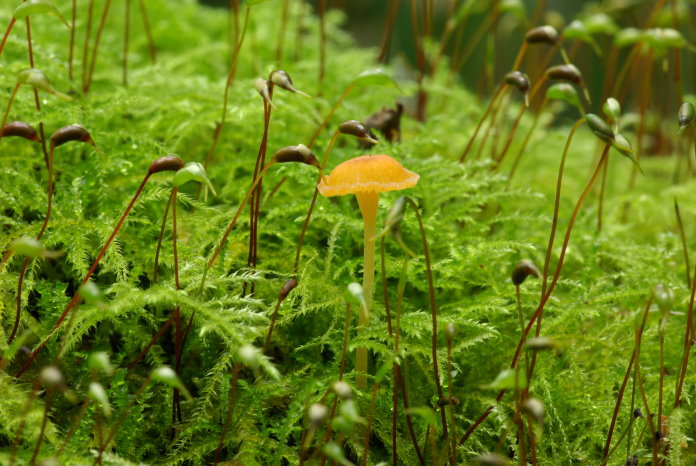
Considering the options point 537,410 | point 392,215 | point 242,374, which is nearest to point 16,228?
point 242,374

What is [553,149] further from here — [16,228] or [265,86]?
[16,228]

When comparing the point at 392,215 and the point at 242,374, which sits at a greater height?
the point at 392,215

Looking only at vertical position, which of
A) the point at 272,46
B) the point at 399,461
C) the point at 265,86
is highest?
the point at 265,86

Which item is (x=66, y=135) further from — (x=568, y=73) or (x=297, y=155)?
(x=568, y=73)

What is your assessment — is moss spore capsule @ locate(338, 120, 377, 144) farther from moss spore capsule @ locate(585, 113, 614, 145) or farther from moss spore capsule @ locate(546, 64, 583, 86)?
moss spore capsule @ locate(546, 64, 583, 86)

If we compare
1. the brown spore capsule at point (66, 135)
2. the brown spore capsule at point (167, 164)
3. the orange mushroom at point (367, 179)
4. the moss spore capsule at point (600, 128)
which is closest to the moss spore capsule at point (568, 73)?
the moss spore capsule at point (600, 128)
